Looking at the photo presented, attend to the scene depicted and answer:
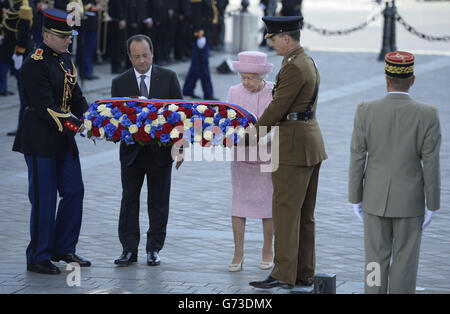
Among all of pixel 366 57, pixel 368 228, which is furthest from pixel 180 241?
pixel 366 57

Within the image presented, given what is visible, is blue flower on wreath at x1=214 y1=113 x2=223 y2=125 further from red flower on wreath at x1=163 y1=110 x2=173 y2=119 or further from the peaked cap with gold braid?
the peaked cap with gold braid

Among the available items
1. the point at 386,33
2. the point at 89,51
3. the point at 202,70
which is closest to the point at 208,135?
the point at 202,70

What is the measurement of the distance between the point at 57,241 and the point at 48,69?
1.34 meters

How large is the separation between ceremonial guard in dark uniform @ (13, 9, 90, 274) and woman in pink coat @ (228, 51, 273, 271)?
3.88ft

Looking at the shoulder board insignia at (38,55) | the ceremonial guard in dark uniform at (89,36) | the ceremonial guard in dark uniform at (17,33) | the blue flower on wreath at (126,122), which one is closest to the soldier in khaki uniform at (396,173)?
the blue flower on wreath at (126,122)

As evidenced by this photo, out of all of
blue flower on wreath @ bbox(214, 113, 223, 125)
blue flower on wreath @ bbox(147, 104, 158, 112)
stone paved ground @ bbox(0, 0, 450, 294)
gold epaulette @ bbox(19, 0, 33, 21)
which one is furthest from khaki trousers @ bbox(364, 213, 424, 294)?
gold epaulette @ bbox(19, 0, 33, 21)

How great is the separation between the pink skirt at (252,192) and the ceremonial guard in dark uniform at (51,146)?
1.22 metres

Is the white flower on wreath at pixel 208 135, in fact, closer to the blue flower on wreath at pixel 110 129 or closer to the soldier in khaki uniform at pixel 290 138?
the soldier in khaki uniform at pixel 290 138

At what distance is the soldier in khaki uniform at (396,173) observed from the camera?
221 inches

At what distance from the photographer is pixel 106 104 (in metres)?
7.02

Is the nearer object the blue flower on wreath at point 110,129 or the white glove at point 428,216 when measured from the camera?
the white glove at point 428,216

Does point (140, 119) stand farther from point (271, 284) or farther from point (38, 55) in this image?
point (271, 284)

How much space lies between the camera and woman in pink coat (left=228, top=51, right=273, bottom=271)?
7195 millimetres

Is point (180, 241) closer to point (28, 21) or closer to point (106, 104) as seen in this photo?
point (106, 104)
